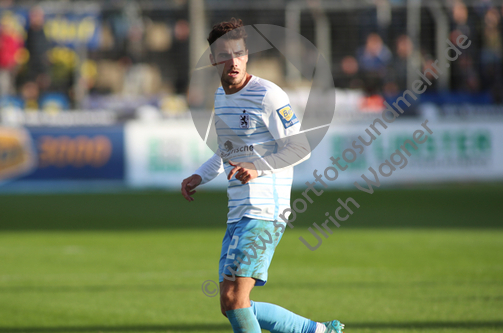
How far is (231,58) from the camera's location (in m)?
3.52

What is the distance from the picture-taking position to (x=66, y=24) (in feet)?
59.9

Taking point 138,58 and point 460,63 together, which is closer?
point 460,63

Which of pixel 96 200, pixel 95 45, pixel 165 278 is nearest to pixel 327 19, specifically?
pixel 95 45

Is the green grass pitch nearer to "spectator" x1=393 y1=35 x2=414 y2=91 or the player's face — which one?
the player's face

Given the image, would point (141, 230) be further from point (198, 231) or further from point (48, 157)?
point (48, 157)

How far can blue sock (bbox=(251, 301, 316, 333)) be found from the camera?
378 centimetres

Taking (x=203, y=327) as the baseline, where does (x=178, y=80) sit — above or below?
above

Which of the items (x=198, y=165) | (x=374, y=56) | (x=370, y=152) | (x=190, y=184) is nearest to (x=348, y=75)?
(x=374, y=56)

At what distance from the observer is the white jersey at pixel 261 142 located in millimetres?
3520

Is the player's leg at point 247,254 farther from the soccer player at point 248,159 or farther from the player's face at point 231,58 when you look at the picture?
the player's face at point 231,58

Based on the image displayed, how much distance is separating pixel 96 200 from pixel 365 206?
5.92 m

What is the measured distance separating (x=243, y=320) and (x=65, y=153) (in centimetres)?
1271

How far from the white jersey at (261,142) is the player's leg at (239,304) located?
0.36 m

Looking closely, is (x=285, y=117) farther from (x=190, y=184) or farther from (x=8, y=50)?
(x=8, y=50)
